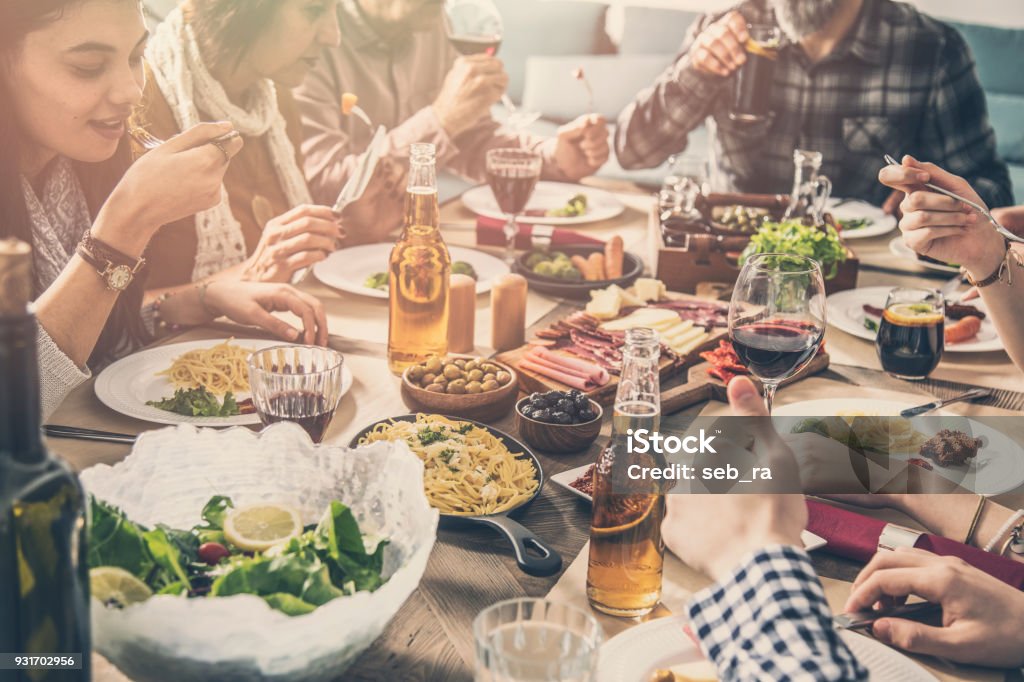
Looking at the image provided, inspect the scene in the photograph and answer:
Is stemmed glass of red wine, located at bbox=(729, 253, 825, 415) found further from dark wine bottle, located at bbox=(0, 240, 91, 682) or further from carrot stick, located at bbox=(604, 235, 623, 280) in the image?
dark wine bottle, located at bbox=(0, 240, 91, 682)

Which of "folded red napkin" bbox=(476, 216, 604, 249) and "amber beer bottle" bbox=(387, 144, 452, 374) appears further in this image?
"folded red napkin" bbox=(476, 216, 604, 249)

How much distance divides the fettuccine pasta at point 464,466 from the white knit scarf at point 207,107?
4.05ft

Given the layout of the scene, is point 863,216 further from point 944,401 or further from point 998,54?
point 998,54

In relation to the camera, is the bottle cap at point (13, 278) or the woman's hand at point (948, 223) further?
the woman's hand at point (948, 223)

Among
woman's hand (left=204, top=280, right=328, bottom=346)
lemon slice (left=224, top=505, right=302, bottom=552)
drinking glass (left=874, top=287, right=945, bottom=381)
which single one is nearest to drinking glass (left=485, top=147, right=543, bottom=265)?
woman's hand (left=204, top=280, right=328, bottom=346)

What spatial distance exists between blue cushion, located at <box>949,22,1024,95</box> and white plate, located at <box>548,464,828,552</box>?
4440mm

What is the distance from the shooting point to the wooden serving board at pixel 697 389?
1.51 m

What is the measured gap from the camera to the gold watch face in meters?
1.55

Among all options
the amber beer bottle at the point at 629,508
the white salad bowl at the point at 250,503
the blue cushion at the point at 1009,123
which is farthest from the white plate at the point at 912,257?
the blue cushion at the point at 1009,123

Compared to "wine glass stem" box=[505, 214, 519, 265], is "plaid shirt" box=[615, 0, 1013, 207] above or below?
above

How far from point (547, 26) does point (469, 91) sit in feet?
9.64

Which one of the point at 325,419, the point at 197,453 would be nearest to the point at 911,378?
the point at 325,419

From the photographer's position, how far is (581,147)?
2811 mm

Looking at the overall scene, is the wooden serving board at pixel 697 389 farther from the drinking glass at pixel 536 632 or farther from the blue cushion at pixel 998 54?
the blue cushion at pixel 998 54
